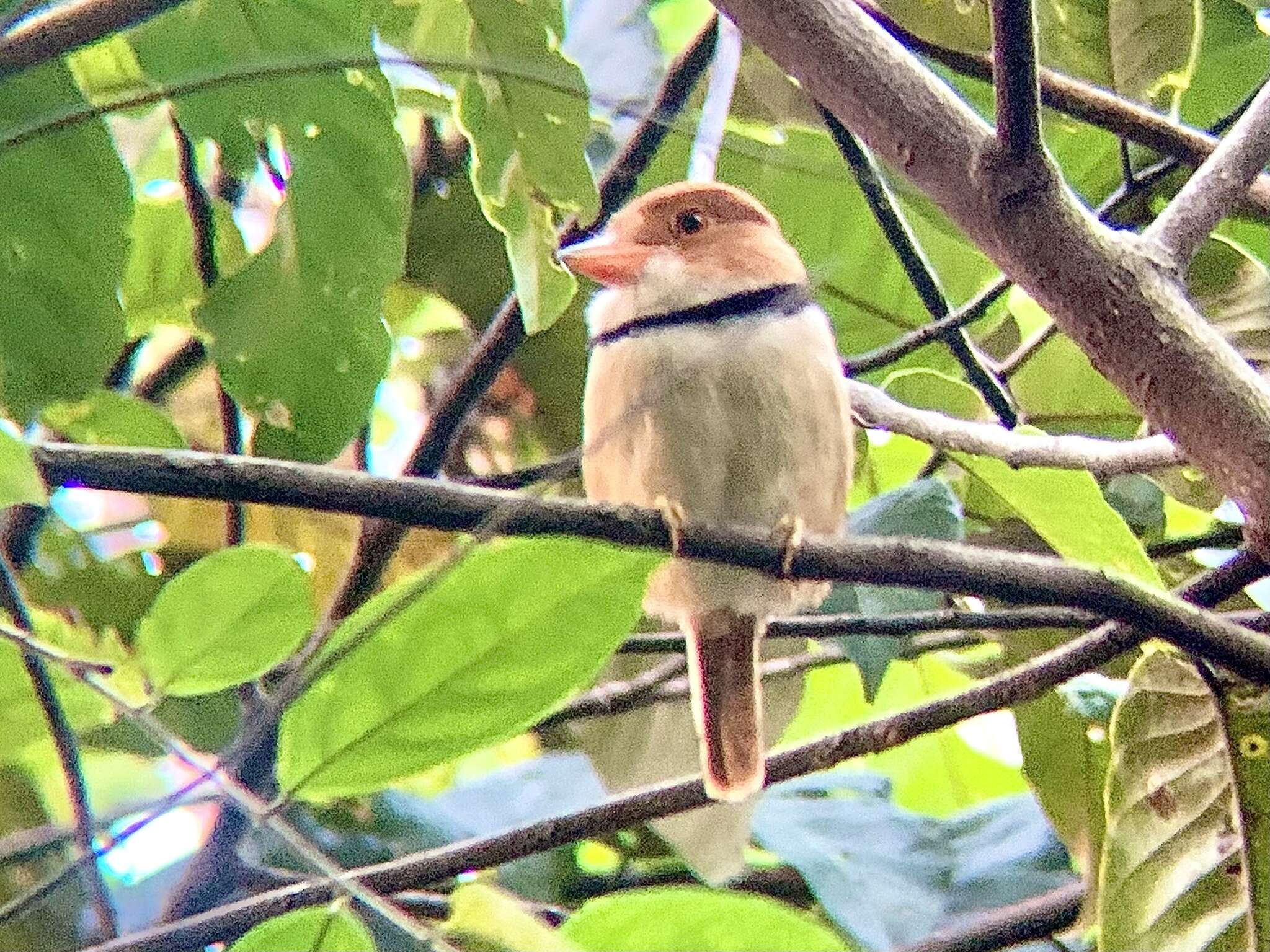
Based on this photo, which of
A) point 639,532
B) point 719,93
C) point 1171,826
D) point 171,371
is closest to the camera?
point 639,532

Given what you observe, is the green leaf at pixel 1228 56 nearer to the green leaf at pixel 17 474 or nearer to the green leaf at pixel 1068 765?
the green leaf at pixel 1068 765

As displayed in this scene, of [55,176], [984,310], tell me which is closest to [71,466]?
[55,176]

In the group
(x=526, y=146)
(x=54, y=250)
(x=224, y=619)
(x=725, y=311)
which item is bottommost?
(x=224, y=619)

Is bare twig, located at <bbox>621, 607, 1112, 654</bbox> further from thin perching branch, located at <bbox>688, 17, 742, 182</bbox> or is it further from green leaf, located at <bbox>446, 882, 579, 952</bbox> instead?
green leaf, located at <bbox>446, 882, 579, 952</bbox>

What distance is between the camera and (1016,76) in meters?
0.67

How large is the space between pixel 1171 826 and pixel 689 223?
609mm

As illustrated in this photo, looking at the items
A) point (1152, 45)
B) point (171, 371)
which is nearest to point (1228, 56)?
point (1152, 45)

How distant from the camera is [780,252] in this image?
1.29m

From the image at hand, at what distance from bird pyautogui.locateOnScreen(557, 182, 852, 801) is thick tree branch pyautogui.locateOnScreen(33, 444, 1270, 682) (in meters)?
0.39

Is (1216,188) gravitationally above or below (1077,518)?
above

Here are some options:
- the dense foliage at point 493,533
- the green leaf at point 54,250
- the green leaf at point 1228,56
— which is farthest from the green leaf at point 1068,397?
the green leaf at point 54,250

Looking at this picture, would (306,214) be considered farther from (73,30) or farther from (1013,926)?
(1013,926)

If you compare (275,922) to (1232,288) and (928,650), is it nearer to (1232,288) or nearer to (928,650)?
(928,650)

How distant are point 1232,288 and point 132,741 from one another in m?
0.81
